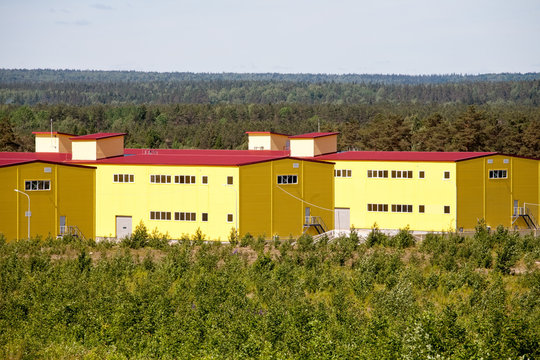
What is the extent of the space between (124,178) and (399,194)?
66.1 ft

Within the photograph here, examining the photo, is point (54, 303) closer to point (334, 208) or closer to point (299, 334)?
point (299, 334)

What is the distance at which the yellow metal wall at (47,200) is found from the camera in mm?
52406

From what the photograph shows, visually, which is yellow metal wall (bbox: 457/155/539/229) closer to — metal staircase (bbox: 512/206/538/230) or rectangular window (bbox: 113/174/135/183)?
metal staircase (bbox: 512/206/538/230)

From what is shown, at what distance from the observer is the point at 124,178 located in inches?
2299

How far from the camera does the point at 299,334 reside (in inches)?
1065

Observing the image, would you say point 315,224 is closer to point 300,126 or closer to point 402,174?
point 402,174

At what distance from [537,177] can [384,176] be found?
1203cm

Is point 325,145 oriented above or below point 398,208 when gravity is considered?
above

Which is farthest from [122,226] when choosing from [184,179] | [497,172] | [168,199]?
[497,172]

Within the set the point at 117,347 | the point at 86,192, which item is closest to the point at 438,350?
the point at 117,347

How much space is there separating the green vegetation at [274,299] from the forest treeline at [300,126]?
5227cm

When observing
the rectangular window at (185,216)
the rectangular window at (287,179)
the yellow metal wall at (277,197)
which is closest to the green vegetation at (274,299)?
the yellow metal wall at (277,197)

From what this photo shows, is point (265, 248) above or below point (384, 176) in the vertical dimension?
below

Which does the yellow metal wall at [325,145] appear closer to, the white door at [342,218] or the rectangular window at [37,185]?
the white door at [342,218]
